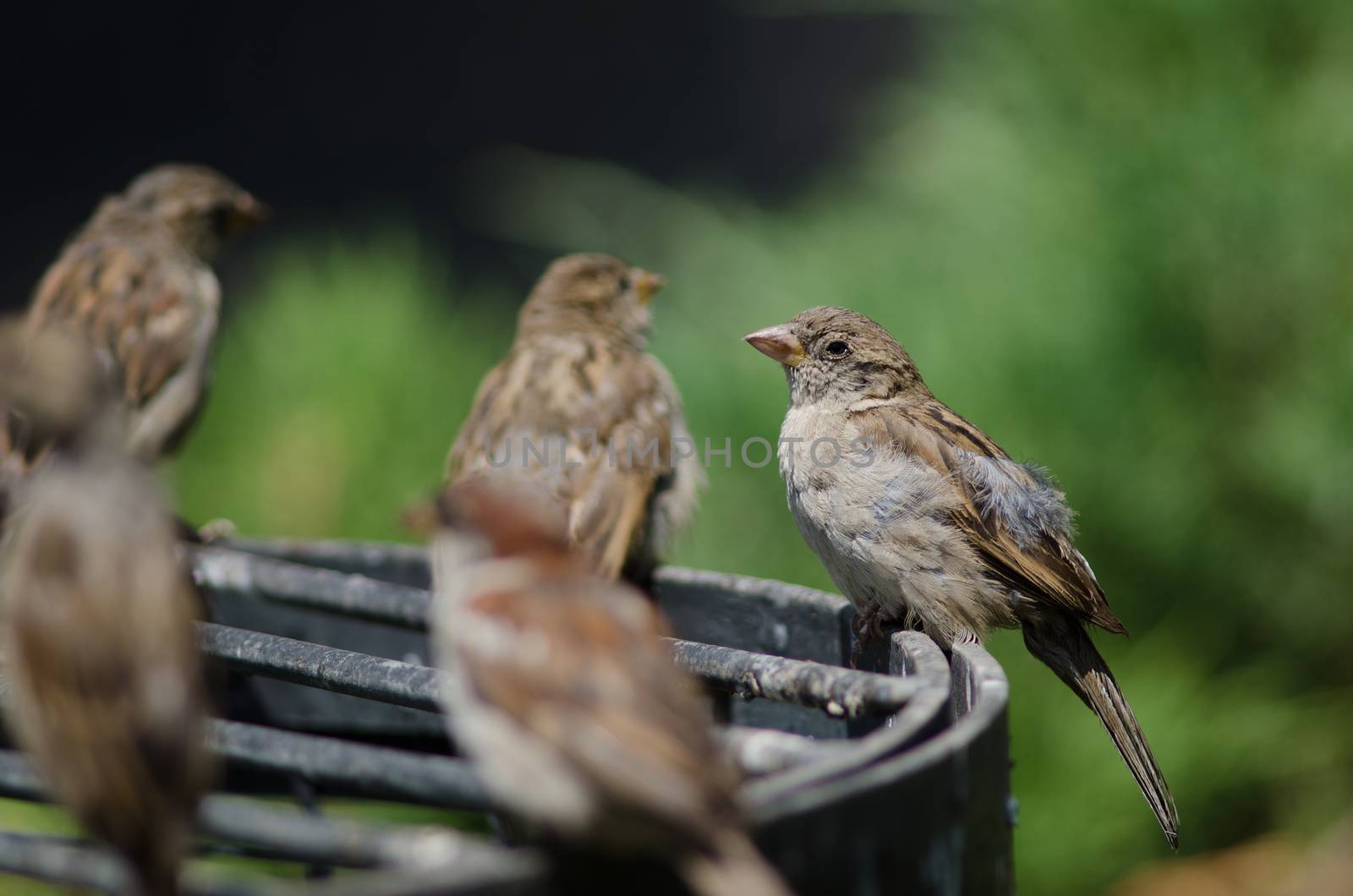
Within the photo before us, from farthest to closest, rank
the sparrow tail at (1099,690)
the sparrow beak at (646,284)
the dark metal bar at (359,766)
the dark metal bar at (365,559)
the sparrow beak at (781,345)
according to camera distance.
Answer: the sparrow beak at (646,284) → the sparrow beak at (781,345) → the dark metal bar at (365,559) → the sparrow tail at (1099,690) → the dark metal bar at (359,766)

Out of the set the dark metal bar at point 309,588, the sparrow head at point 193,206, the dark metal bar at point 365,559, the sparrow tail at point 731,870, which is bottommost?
the dark metal bar at point 365,559

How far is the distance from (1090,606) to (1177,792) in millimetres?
1614

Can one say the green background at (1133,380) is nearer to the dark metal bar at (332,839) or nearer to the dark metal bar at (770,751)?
the dark metal bar at (770,751)

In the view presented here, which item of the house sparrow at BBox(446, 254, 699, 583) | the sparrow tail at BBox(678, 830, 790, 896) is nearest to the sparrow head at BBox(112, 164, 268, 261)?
the house sparrow at BBox(446, 254, 699, 583)

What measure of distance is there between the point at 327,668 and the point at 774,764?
63 centimetres

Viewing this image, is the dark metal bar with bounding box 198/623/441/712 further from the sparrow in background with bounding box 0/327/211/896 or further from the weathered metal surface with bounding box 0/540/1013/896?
the sparrow in background with bounding box 0/327/211/896

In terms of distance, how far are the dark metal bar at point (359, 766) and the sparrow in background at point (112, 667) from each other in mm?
178

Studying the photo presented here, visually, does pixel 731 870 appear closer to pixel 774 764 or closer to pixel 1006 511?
pixel 774 764

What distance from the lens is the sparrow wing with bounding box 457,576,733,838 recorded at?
124cm

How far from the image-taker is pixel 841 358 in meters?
3.37

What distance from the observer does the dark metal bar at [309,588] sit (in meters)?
2.49

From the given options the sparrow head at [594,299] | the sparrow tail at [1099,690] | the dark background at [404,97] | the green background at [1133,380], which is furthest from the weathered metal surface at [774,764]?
the dark background at [404,97]

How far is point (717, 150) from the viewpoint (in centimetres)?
882

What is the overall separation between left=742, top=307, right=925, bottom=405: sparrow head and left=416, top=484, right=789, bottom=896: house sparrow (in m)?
1.96
